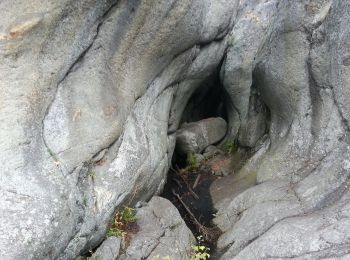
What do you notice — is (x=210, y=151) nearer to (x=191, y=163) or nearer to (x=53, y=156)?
(x=191, y=163)

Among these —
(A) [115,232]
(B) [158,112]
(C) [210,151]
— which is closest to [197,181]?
(C) [210,151]

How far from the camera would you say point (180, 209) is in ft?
22.9

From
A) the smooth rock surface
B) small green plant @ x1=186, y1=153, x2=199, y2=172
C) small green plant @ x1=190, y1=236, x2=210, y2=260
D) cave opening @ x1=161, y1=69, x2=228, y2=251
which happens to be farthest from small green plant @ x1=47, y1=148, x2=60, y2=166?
small green plant @ x1=186, y1=153, x2=199, y2=172

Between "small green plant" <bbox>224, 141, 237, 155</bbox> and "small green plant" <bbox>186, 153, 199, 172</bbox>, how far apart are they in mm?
594

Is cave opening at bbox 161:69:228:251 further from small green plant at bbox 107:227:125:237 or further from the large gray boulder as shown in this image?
small green plant at bbox 107:227:125:237

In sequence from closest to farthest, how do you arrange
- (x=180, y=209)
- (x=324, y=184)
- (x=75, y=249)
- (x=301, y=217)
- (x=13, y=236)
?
1. (x=13, y=236)
2. (x=75, y=249)
3. (x=301, y=217)
4. (x=324, y=184)
5. (x=180, y=209)

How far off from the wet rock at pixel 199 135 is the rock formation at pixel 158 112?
1.63 ft

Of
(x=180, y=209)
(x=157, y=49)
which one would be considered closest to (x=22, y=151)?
(x=157, y=49)

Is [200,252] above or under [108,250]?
under

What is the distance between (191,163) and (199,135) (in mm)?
510

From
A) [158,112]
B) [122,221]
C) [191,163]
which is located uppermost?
[158,112]

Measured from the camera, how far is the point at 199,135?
8.40m

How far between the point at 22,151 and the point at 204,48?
11.0 ft

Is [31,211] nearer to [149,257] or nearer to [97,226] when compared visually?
[97,226]
